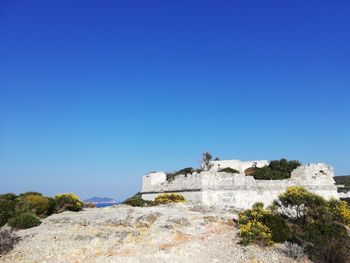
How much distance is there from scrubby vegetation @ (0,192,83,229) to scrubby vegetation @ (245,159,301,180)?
1757cm

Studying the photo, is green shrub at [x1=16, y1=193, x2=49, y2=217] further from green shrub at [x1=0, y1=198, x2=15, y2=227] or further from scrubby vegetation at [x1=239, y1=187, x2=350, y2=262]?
scrubby vegetation at [x1=239, y1=187, x2=350, y2=262]

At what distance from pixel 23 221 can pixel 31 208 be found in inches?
137

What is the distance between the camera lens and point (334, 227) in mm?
13000

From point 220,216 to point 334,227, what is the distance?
17.9 ft

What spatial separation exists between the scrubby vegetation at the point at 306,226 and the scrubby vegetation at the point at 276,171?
1524 centimetres

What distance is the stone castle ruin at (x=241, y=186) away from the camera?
26.0m

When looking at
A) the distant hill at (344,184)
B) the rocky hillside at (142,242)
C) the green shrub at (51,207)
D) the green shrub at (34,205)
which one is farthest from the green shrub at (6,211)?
the distant hill at (344,184)

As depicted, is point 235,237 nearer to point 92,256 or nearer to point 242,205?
point 92,256

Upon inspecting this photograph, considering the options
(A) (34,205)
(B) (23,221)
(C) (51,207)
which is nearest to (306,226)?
(B) (23,221)

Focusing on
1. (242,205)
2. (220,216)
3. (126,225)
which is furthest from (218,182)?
(126,225)

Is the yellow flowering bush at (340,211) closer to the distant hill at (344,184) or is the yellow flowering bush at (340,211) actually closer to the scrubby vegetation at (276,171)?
the scrubby vegetation at (276,171)

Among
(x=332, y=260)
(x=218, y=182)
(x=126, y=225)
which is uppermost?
(x=218, y=182)

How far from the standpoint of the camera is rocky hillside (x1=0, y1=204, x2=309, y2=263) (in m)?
11.4

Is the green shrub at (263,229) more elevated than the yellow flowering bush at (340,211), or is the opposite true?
the yellow flowering bush at (340,211)
